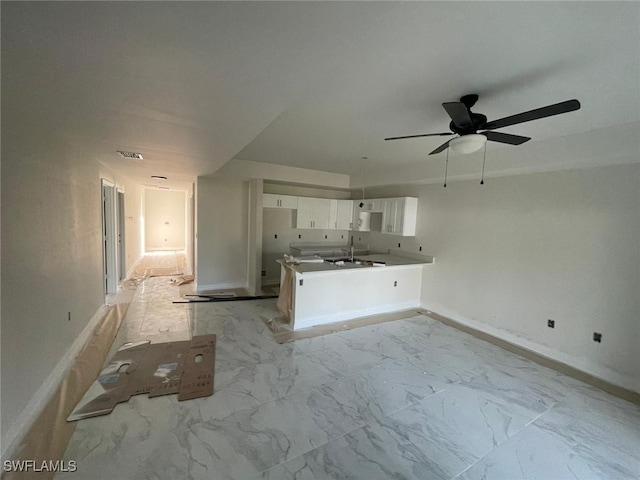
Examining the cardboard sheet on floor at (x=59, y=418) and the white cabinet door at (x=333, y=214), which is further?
the white cabinet door at (x=333, y=214)

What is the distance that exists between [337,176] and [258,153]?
234 cm

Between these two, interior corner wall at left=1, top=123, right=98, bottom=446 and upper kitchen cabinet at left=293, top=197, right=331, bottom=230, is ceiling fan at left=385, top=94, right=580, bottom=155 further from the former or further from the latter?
upper kitchen cabinet at left=293, top=197, right=331, bottom=230

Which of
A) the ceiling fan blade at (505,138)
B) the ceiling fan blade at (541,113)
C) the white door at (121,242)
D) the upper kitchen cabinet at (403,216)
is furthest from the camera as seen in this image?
the white door at (121,242)

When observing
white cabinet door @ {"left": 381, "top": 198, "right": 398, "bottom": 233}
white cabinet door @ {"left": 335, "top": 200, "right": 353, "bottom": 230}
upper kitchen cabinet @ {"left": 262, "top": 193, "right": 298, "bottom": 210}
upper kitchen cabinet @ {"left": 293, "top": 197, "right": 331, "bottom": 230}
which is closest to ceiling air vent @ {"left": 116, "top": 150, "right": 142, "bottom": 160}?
upper kitchen cabinet @ {"left": 262, "top": 193, "right": 298, "bottom": 210}

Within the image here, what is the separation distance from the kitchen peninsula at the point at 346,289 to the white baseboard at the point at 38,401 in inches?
99.2

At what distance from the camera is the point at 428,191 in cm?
502

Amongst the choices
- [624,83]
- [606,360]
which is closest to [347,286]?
[606,360]

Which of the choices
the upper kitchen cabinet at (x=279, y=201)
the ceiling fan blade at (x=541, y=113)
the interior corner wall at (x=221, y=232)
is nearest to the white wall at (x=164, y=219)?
the interior corner wall at (x=221, y=232)

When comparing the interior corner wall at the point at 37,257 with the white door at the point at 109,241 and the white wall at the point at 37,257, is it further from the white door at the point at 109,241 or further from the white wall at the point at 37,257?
the white door at the point at 109,241

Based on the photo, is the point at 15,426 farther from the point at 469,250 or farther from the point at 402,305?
the point at 469,250

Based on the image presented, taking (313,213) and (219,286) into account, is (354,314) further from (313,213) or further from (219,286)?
(219,286)

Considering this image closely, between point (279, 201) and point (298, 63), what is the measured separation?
14.9 ft

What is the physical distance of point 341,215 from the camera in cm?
662

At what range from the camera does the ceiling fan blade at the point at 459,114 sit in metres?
1.79
